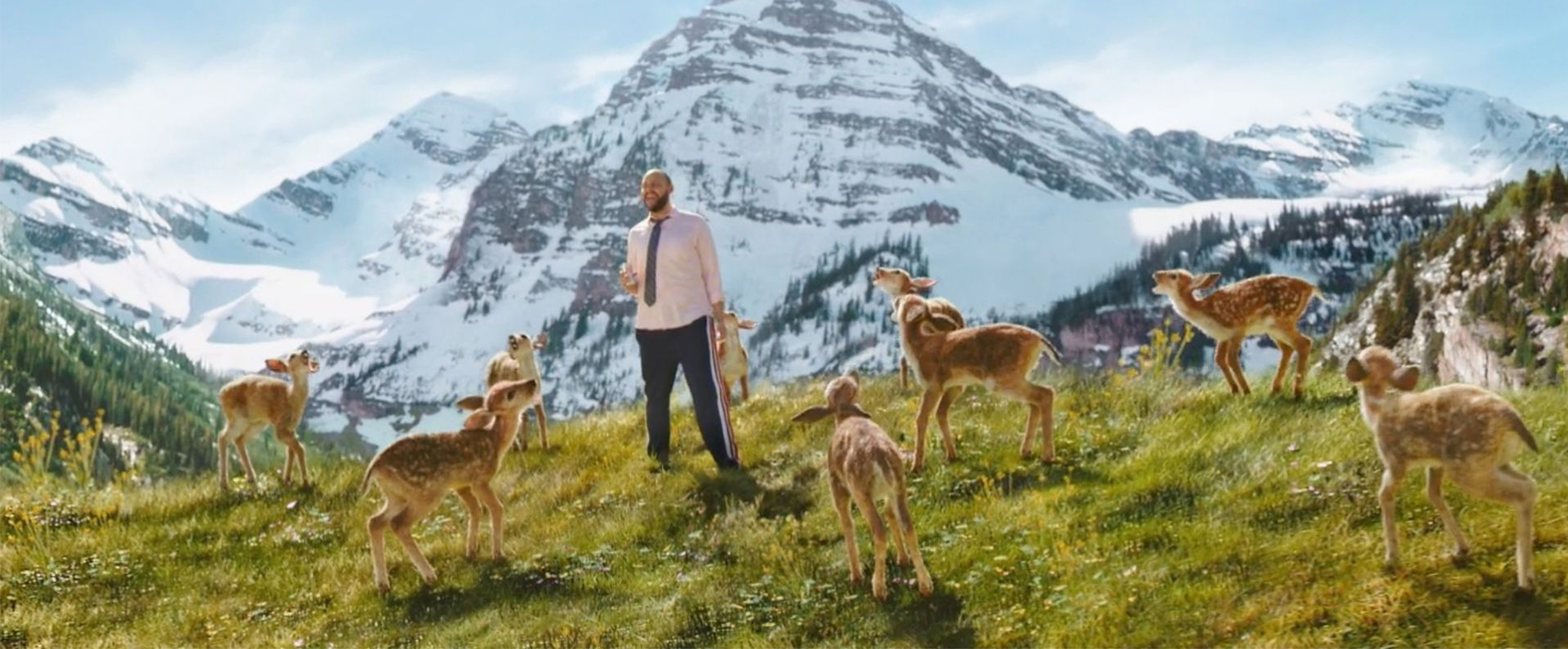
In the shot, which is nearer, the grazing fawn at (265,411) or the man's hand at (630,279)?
the man's hand at (630,279)

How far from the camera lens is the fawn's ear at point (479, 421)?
10562mm

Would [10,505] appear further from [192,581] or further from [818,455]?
[818,455]

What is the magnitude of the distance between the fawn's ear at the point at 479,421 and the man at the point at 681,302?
285 centimetres

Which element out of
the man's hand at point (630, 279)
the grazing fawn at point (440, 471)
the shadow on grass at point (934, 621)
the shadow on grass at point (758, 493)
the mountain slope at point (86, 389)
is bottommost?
the mountain slope at point (86, 389)

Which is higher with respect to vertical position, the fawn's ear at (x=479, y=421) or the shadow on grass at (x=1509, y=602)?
the fawn's ear at (x=479, y=421)

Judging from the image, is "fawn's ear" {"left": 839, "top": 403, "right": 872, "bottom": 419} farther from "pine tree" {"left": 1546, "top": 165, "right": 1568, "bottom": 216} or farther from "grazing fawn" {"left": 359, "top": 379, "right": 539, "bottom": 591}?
"pine tree" {"left": 1546, "top": 165, "right": 1568, "bottom": 216}

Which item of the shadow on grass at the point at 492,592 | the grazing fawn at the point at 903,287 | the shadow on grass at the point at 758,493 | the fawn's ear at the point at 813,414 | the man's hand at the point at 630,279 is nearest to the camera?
the fawn's ear at the point at 813,414

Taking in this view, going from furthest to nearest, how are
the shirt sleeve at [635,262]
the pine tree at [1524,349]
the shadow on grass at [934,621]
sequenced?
the pine tree at [1524,349] → the shirt sleeve at [635,262] → the shadow on grass at [934,621]

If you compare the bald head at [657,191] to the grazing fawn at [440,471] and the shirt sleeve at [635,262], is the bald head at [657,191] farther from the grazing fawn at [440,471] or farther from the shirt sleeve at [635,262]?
the grazing fawn at [440,471]

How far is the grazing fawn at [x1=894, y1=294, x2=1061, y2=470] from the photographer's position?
10.5 metres

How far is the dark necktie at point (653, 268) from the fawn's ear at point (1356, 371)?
7855 millimetres

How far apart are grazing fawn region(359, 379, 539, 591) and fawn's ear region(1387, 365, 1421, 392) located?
24.0ft

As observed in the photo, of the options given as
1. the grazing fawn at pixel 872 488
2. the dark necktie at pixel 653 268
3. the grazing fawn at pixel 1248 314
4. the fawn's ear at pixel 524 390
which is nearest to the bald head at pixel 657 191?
the dark necktie at pixel 653 268

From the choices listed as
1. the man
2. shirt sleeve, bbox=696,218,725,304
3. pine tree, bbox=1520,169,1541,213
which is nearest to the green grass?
the man
